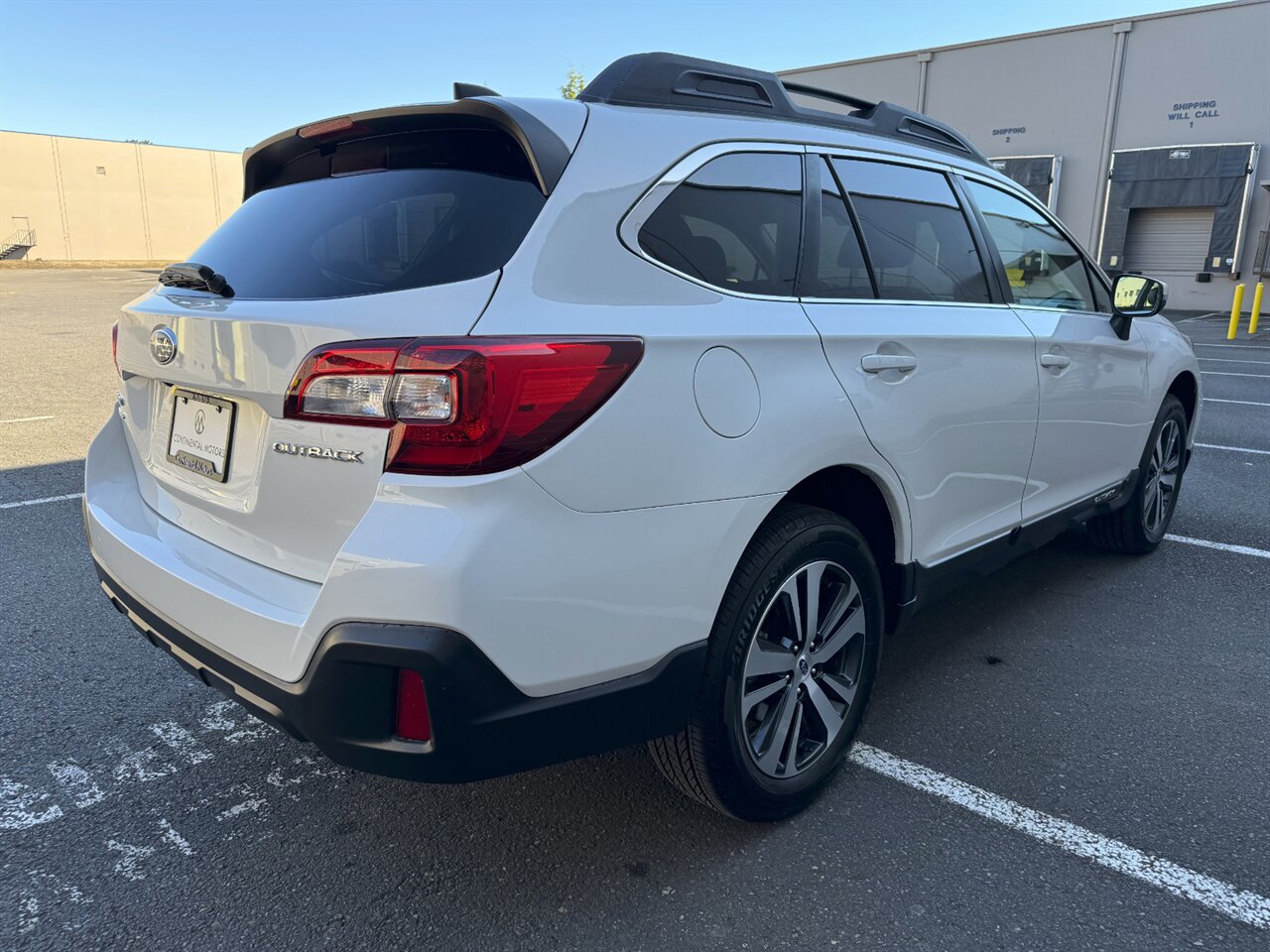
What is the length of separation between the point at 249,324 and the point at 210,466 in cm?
39

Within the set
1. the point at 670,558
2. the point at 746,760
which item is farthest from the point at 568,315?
the point at 746,760

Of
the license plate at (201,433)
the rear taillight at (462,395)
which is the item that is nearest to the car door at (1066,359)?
the rear taillight at (462,395)

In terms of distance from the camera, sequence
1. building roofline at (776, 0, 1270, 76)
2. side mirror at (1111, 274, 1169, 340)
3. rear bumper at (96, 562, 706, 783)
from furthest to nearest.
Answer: building roofline at (776, 0, 1270, 76) < side mirror at (1111, 274, 1169, 340) < rear bumper at (96, 562, 706, 783)

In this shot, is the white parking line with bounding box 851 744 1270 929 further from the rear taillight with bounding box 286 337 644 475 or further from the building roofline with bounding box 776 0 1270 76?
the building roofline with bounding box 776 0 1270 76

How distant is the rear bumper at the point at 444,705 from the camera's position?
1681 mm

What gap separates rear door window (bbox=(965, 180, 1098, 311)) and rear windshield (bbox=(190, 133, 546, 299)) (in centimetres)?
203

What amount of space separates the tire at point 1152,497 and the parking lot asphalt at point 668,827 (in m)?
0.92

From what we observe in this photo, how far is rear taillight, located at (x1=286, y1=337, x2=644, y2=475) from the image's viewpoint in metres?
1.69

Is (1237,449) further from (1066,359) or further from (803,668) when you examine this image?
(803,668)

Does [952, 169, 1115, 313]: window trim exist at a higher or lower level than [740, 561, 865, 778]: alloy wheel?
higher

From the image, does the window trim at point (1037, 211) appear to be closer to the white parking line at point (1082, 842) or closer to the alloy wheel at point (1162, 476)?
the alloy wheel at point (1162, 476)

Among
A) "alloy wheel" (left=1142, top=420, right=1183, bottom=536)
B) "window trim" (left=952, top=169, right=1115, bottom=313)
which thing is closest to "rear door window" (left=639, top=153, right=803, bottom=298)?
"window trim" (left=952, top=169, right=1115, bottom=313)

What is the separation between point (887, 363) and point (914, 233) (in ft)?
2.12

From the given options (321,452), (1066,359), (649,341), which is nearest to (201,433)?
(321,452)
